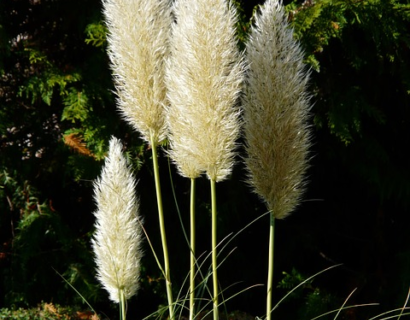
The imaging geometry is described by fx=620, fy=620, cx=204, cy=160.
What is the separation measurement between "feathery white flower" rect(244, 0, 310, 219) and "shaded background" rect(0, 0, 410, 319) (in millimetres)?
1026

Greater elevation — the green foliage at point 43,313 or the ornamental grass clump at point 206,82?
the ornamental grass clump at point 206,82

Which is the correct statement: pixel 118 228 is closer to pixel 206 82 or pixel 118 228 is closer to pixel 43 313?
pixel 206 82

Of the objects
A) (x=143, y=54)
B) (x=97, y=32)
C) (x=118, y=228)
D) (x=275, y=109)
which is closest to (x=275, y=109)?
(x=275, y=109)

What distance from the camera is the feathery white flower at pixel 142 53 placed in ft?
6.67

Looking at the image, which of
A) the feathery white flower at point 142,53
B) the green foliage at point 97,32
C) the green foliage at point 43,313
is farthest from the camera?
the green foliage at point 43,313

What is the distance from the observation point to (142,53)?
6.68 feet

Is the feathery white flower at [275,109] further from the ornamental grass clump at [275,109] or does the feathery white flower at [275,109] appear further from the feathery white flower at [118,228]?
the feathery white flower at [118,228]

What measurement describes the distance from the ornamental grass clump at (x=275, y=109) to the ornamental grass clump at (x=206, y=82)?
71 mm

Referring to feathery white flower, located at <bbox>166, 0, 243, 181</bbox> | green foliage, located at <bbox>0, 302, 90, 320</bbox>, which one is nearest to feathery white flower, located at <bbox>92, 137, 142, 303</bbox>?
feathery white flower, located at <bbox>166, 0, 243, 181</bbox>

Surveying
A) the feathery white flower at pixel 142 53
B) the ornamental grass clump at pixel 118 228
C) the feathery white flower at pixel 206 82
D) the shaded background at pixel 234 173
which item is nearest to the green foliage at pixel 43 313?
the shaded background at pixel 234 173

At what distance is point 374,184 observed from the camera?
3.70 meters

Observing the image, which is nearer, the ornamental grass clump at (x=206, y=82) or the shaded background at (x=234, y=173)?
the ornamental grass clump at (x=206, y=82)

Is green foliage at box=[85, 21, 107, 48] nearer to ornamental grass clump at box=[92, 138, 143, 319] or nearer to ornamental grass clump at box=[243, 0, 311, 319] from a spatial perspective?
ornamental grass clump at box=[92, 138, 143, 319]

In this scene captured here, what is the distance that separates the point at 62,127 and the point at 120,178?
1.71 metres
